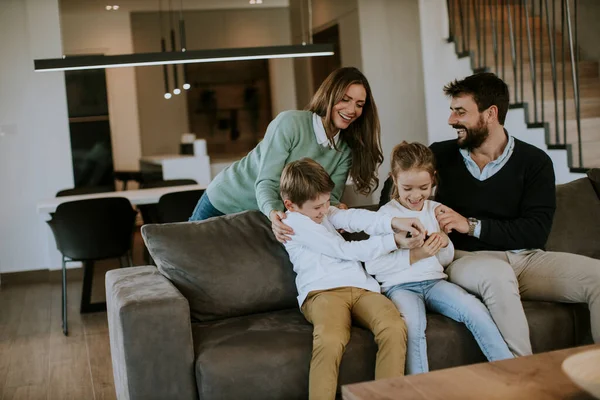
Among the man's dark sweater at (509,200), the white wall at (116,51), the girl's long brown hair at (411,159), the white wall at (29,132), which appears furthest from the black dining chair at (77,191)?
the girl's long brown hair at (411,159)

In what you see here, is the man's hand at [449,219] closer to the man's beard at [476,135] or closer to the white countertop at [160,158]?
the man's beard at [476,135]

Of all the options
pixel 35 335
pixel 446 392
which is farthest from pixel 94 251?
pixel 446 392

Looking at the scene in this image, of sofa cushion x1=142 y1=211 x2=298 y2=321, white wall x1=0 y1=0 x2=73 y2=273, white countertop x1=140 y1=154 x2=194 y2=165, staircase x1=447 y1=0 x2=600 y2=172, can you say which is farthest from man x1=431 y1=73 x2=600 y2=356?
white countertop x1=140 y1=154 x2=194 y2=165

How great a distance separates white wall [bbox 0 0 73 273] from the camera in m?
7.00

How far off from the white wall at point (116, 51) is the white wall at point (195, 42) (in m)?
0.14

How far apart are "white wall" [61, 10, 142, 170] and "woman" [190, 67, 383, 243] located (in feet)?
17.2

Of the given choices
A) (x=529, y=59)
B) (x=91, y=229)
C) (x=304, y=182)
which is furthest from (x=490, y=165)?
(x=529, y=59)

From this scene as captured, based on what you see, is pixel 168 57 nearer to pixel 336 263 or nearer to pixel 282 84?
pixel 282 84

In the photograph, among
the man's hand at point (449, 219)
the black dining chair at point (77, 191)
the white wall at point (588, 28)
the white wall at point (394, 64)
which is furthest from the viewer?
the white wall at point (394, 64)

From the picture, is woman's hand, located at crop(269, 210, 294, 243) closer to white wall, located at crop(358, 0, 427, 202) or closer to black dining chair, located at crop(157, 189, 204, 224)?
black dining chair, located at crop(157, 189, 204, 224)

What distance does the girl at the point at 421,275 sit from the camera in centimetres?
276

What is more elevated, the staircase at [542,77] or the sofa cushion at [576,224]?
the staircase at [542,77]

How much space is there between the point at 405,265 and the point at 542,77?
3.09 m

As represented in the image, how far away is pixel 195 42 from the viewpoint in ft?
30.6
